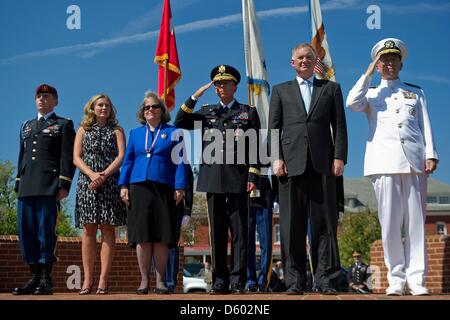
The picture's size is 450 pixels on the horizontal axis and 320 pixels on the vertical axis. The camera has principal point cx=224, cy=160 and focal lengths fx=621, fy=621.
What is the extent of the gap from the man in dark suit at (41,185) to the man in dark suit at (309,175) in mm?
2216

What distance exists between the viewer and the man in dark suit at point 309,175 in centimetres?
536

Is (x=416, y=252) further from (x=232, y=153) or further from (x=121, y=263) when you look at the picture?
(x=121, y=263)

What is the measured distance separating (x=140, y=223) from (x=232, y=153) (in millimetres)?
1119

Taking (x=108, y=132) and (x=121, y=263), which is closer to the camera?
(x=108, y=132)

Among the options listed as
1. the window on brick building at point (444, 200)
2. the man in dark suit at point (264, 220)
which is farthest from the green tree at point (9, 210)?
the window on brick building at point (444, 200)

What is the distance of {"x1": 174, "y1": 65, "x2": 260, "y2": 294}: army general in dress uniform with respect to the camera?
5.86 meters

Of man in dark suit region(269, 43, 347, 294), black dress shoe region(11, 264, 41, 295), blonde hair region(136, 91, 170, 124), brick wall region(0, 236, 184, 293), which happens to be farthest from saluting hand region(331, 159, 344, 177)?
brick wall region(0, 236, 184, 293)

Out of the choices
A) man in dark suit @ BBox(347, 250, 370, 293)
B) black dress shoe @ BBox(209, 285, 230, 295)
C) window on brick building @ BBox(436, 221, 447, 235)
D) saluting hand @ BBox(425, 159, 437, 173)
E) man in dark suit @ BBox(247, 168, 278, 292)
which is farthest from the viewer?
window on brick building @ BBox(436, 221, 447, 235)

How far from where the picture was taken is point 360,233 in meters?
47.9

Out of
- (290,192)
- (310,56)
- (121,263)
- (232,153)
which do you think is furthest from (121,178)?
(121,263)

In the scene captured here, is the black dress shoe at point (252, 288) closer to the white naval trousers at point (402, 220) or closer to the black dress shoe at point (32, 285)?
Answer: the white naval trousers at point (402, 220)

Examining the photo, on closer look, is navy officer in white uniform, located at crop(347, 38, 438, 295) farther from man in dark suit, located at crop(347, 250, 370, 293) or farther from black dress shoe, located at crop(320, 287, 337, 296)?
man in dark suit, located at crop(347, 250, 370, 293)

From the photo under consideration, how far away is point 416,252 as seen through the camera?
5.52 metres

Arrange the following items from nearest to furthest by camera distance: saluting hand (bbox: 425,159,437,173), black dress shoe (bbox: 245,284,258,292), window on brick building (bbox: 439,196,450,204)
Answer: saluting hand (bbox: 425,159,437,173)
black dress shoe (bbox: 245,284,258,292)
window on brick building (bbox: 439,196,450,204)
